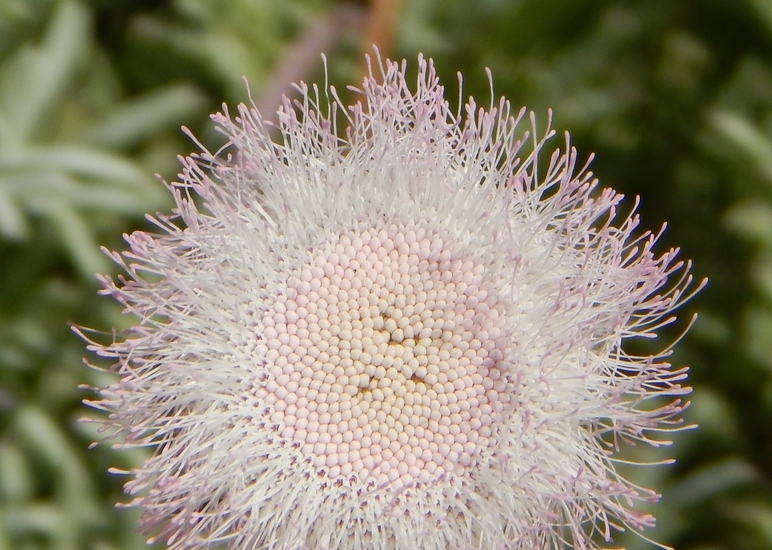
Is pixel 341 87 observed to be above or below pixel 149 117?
above

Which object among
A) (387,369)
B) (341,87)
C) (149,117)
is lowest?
(387,369)

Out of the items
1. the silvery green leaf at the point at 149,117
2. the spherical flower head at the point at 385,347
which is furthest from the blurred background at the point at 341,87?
the spherical flower head at the point at 385,347

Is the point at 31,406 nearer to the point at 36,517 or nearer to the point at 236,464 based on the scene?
the point at 36,517

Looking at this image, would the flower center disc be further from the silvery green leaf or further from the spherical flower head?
the silvery green leaf

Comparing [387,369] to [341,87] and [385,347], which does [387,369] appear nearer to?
[385,347]

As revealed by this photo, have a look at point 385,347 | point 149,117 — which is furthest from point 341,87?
point 385,347

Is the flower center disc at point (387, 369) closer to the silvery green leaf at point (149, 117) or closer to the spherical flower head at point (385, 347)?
the spherical flower head at point (385, 347)

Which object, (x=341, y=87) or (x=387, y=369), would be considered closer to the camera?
(x=387, y=369)
